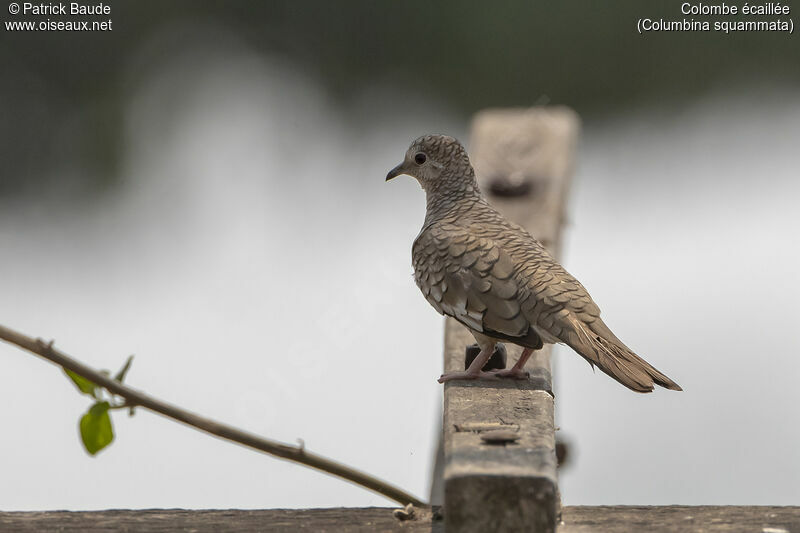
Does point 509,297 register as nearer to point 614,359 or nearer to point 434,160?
point 614,359

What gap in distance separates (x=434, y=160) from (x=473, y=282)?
2.33 ft

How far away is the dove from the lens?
2564 millimetres

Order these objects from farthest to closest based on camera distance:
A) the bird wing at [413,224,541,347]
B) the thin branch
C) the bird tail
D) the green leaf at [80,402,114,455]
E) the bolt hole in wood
A: the bolt hole in wood < the bird wing at [413,224,541,347] < the bird tail < the green leaf at [80,402,114,455] < the thin branch

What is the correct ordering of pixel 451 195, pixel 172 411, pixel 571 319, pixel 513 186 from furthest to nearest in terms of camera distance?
pixel 513 186, pixel 451 195, pixel 571 319, pixel 172 411

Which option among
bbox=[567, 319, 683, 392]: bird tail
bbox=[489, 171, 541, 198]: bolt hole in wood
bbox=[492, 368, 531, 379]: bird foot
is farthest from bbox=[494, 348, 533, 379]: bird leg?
bbox=[489, 171, 541, 198]: bolt hole in wood

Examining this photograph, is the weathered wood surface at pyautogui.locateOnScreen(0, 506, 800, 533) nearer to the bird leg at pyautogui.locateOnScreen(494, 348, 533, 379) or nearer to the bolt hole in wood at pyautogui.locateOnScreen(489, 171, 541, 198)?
the bird leg at pyautogui.locateOnScreen(494, 348, 533, 379)

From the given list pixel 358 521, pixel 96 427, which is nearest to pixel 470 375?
pixel 358 521

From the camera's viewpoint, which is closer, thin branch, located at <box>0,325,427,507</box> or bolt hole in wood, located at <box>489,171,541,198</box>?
thin branch, located at <box>0,325,427,507</box>

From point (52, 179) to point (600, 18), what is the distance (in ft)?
14.3

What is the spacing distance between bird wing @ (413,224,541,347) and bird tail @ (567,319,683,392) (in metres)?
0.11

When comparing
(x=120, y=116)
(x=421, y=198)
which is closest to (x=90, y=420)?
(x=421, y=198)

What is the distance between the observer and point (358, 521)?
2117 millimetres

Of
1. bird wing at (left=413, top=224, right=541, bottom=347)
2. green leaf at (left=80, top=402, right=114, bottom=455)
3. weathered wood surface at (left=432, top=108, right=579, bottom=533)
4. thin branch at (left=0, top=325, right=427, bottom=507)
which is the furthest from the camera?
bird wing at (left=413, top=224, right=541, bottom=347)

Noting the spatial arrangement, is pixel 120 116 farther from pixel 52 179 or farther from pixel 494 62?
pixel 494 62
